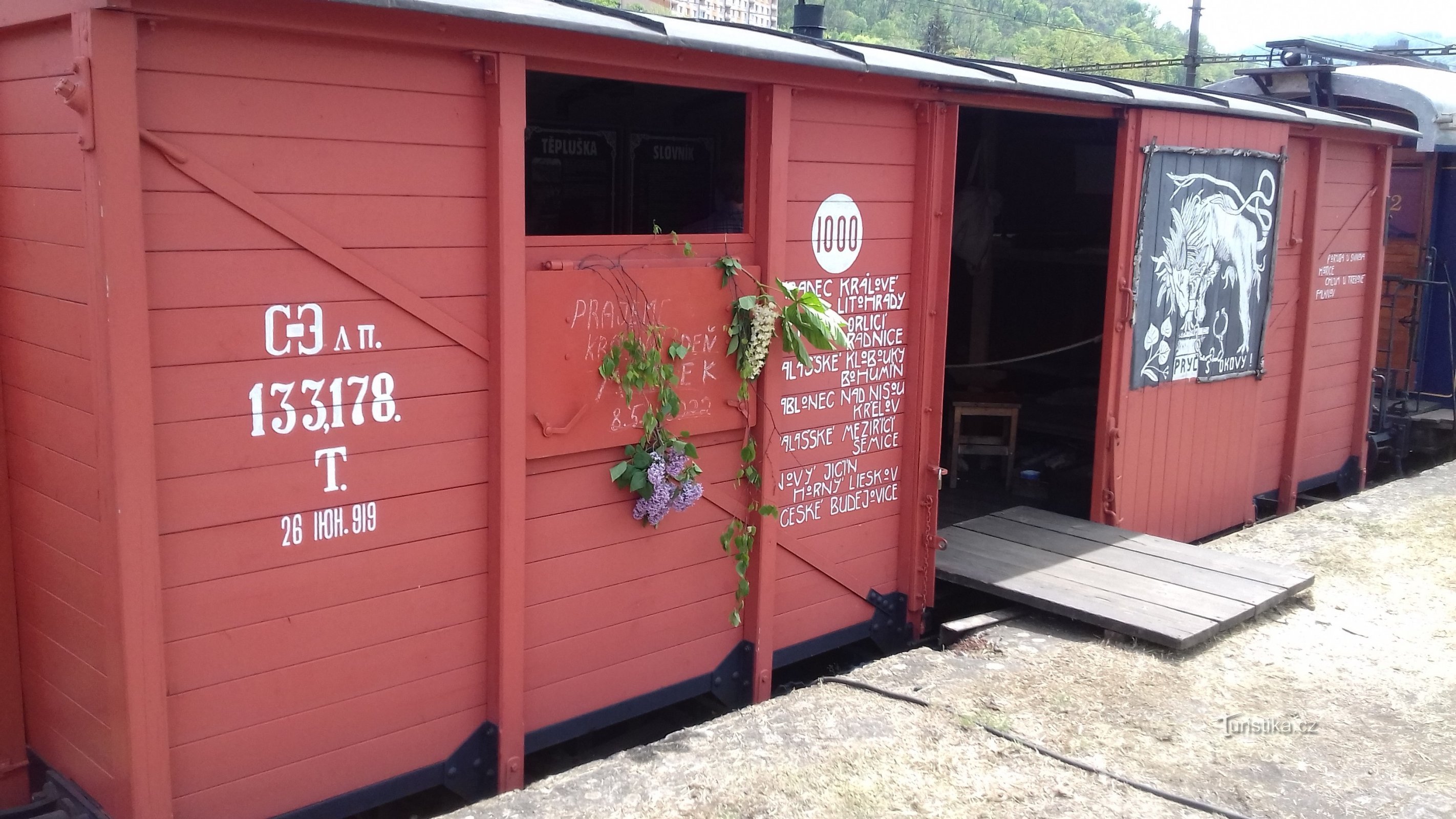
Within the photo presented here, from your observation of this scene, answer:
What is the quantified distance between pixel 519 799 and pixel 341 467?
3.82 ft

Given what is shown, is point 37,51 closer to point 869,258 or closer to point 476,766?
point 476,766

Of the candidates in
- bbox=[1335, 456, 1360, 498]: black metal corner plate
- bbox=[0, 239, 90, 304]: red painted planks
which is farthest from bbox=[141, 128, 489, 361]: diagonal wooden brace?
bbox=[1335, 456, 1360, 498]: black metal corner plate

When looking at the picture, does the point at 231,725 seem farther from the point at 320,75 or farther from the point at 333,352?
the point at 320,75

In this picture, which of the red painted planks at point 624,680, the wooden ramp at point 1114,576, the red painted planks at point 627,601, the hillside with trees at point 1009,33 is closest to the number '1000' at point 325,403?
the red painted planks at point 627,601

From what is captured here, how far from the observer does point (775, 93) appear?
4.50 m

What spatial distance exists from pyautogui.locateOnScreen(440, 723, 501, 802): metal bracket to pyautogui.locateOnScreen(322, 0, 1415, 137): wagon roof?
7.68 ft

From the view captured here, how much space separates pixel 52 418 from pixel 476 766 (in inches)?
68.4

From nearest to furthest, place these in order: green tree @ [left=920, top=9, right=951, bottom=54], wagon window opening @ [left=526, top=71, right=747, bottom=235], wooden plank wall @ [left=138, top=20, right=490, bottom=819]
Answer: wooden plank wall @ [left=138, top=20, right=490, bottom=819], wagon window opening @ [left=526, top=71, right=747, bottom=235], green tree @ [left=920, top=9, right=951, bottom=54]

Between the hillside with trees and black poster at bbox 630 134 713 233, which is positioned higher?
the hillside with trees

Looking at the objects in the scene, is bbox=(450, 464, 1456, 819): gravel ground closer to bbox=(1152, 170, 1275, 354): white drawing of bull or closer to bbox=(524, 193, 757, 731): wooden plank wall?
bbox=(524, 193, 757, 731): wooden plank wall

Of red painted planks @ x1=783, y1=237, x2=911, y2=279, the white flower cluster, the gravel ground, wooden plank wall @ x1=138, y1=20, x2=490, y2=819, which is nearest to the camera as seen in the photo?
wooden plank wall @ x1=138, y1=20, x2=490, y2=819

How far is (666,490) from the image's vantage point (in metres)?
4.29

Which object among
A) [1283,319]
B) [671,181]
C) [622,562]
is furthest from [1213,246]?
[622,562]

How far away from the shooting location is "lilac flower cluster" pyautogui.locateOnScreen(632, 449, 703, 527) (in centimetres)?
428
